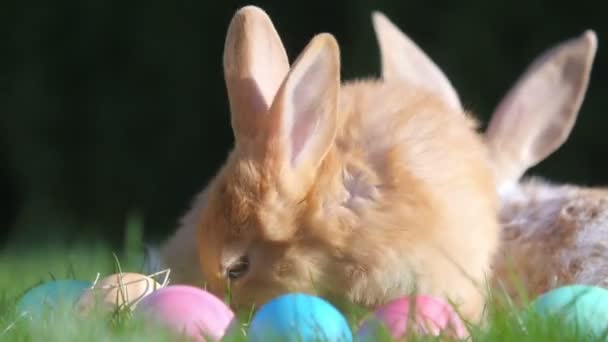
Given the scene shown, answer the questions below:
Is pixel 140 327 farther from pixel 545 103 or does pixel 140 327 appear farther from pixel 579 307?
pixel 545 103

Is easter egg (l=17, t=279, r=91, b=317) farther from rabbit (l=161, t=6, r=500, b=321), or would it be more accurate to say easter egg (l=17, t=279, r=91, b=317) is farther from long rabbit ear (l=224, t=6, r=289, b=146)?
long rabbit ear (l=224, t=6, r=289, b=146)

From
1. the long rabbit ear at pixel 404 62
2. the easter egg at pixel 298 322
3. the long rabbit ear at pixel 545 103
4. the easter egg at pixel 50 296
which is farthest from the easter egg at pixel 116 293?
the long rabbit ear at pixel 545 103

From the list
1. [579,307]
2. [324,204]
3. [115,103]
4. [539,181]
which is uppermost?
[324,204]

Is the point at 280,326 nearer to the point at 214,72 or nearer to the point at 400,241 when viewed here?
the point at 400,241

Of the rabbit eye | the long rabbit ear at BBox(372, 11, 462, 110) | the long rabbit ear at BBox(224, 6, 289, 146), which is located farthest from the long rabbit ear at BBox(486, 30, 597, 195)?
the rabbit eye

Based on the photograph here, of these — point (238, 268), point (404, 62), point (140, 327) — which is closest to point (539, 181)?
point (404, 62)
